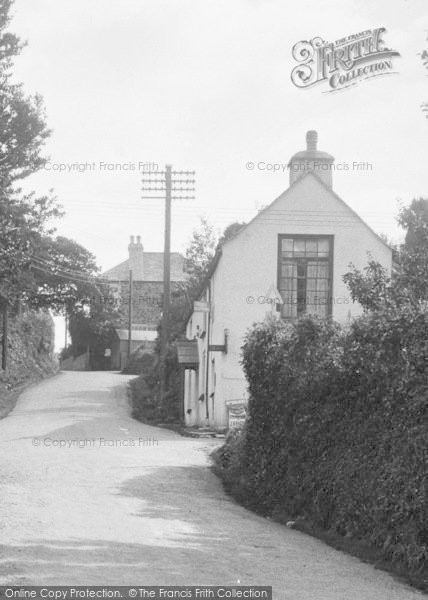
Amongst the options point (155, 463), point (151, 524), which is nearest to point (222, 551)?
point (151, 524)

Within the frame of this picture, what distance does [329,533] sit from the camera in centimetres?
1181

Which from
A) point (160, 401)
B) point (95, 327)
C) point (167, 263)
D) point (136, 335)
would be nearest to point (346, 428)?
point (167, 263)

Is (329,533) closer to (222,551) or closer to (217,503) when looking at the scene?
(222,551)

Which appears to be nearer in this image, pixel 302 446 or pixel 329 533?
pixel 329 533

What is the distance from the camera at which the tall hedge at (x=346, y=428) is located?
9930mm

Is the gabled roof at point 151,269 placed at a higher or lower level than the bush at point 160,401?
higher

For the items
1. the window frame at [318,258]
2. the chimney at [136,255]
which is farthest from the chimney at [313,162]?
the chimney at [136,255]

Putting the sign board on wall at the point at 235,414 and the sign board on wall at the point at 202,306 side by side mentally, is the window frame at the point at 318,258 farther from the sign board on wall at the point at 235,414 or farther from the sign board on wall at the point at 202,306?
the sign board on wall at the point at 202,306

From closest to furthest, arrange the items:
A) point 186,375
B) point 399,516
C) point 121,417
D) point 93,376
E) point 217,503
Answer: point 399,516, point 217,503, point 121,417, point 186,375, point 93,376

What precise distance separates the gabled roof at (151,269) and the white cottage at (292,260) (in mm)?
46808

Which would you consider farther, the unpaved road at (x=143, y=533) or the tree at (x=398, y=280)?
the tree at (x=398, y=280)

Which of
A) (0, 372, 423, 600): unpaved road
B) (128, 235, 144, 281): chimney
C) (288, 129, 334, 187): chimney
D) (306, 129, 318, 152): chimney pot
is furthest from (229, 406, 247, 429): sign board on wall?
(128, 235, 144, 281): chimney

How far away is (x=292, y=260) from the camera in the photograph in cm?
2912

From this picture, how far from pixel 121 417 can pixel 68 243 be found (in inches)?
Result: 1556
